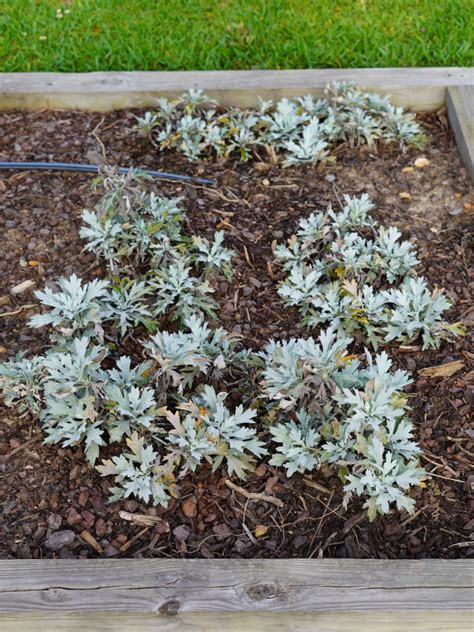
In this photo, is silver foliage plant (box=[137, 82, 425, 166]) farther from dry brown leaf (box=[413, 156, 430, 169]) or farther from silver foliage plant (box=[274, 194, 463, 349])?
silver foliage plant (box=[274, 194, 463, 349])

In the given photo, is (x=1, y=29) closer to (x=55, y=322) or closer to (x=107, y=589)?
(x=55, y=322)

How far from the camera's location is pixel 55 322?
2.36 metres

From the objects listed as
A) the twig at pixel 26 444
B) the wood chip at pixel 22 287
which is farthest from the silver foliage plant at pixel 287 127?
the twig at pixel 26 444

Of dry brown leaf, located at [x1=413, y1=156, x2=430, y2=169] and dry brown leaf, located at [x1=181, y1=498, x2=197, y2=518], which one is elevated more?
dry brown leaf, located at [x1=413, y1=156, x2=430, y2=169]

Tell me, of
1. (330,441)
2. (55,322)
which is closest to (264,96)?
(55,322)

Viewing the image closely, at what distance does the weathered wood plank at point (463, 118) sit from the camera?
10.7 ft

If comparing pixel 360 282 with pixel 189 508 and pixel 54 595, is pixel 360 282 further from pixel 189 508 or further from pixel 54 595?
pixel 54 595

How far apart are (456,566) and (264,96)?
248cm

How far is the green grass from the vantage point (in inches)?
159

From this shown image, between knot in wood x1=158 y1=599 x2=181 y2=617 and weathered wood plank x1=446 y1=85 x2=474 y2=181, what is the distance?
225 centimetres

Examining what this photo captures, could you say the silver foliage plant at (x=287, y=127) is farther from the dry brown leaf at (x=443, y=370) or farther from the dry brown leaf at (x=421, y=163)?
the dry brown leaf at (x=443, y=370)

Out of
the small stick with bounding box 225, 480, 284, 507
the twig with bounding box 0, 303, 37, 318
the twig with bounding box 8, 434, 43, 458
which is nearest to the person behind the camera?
the small stick with bounding box 225, 480, 284, 507

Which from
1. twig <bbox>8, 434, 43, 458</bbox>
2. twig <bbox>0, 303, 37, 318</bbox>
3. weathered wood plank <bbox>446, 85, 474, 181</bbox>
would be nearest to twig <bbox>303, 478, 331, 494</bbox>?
twig <bbox>8, 434, 43, 458</bbox>

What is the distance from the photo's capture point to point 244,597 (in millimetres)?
1741
